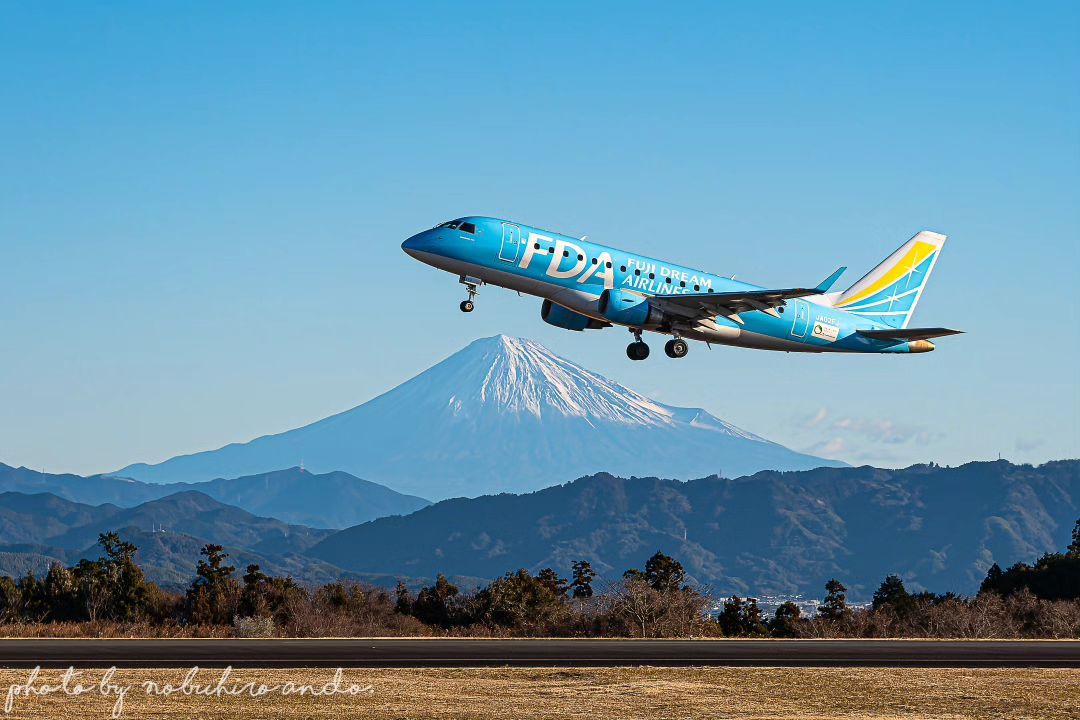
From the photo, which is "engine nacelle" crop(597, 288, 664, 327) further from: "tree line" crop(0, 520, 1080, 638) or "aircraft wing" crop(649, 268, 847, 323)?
"tree line" crop(0, 520, 1080, 638)

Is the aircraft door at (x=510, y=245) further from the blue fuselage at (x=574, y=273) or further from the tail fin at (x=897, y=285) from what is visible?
the tail fin at (x=897, y=285)

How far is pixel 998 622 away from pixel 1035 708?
27.9 meters

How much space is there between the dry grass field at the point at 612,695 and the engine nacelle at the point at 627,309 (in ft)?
66.0

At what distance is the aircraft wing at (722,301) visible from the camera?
6025 centimetres

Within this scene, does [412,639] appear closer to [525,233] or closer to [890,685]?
[525,233]

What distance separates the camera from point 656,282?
202 feet

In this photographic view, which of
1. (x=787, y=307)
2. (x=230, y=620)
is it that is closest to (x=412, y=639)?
(x=230, y=620)

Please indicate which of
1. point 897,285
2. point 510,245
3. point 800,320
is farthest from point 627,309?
point 897,285

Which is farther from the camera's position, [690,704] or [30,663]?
[30,663]

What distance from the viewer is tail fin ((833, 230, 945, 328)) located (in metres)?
73.2

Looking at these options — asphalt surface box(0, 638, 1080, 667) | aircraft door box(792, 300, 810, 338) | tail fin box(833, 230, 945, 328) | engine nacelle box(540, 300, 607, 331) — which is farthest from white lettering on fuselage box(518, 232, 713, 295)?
asphalt surface box(0, 638, 1080, 667)

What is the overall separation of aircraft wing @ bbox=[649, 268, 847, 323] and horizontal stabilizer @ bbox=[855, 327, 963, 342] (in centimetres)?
732

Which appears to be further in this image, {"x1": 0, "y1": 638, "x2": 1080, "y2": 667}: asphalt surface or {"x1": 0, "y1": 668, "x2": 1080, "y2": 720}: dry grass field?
{"x1": 0, "y1": 638, "x2": 1080, "y2": 667}: asphalt surface

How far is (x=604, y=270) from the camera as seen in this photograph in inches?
2362
